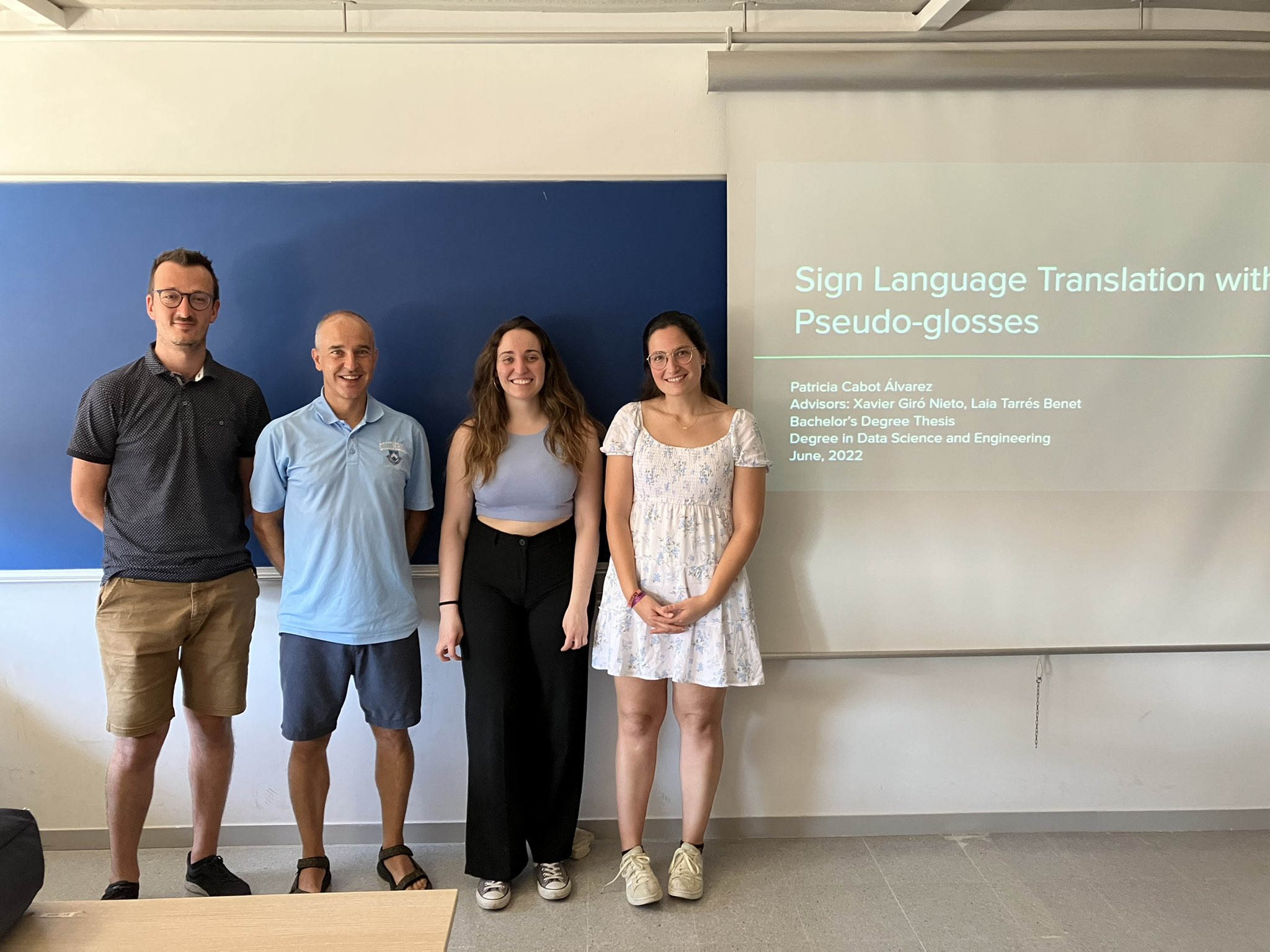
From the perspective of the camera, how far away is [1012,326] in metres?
2.72

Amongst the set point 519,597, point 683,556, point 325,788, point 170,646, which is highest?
point 683,556

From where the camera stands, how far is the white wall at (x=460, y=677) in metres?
2.64

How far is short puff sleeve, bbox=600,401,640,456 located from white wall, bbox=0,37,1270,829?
81cm

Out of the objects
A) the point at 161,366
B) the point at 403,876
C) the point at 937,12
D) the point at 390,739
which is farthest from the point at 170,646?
the point at 937,12

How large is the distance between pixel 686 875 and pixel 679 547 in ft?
3.37

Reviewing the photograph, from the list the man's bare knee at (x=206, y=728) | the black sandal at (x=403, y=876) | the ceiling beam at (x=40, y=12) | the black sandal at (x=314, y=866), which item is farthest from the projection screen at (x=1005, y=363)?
the ceiling beam at (x=40, y=12)

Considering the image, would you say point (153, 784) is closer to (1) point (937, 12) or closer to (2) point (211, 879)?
(2) point (211, 879)

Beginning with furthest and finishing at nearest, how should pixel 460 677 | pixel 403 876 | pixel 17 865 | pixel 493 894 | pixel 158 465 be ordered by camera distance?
pixel 460 677 < pixel 403 876 < pixel 493 894 < pixel 158 465 < pixel 17 865

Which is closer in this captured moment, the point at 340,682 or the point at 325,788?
the point at 340,682

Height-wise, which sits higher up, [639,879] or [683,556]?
[683,556]

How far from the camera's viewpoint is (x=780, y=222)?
8.80 ft

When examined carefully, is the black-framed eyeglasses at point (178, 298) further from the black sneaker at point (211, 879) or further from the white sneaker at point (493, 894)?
the white sneaker at point (493, 894)

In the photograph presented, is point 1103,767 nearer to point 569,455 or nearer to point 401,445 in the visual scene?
point 569,455

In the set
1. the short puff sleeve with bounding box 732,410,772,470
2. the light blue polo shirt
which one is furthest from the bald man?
the short puff sleeve with bounding box 732,410,772,470
